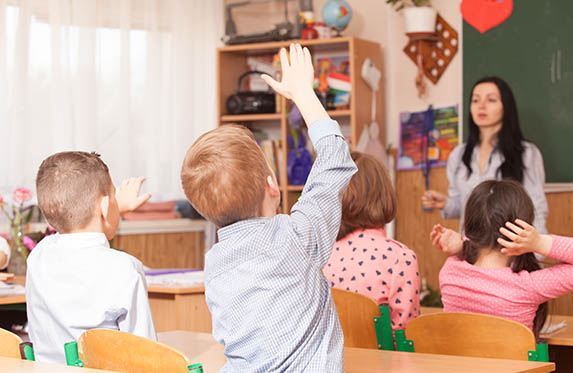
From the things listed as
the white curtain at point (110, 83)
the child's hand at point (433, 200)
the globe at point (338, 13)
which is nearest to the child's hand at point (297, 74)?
the child's hand at point (433, 200)

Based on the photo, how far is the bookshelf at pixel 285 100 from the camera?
474 cm

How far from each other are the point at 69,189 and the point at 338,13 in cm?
308

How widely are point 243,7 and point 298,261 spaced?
4168mm

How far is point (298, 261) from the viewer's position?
1.44 m

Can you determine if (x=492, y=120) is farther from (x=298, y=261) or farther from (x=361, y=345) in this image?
(x=298, y=261)

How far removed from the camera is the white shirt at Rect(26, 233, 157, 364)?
6.35 ft

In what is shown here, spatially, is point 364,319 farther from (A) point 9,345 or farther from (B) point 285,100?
(B) point 285,100

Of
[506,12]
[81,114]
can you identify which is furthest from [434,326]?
[81,114]

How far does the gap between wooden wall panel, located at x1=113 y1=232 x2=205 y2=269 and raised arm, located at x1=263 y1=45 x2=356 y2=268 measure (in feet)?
10.9

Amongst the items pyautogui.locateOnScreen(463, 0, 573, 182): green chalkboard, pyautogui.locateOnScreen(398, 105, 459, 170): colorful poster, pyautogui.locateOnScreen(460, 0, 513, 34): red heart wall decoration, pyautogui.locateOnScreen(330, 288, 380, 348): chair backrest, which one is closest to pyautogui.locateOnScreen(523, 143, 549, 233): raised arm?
pyautogui.locateOnScreen(463, 0, 573, 182): green chalkboard

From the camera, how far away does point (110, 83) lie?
4.77 m

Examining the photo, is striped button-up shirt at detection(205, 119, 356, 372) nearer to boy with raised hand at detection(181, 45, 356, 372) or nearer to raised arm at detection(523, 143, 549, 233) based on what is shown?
boy with raised hand at detection(181, 45, 356, 372)

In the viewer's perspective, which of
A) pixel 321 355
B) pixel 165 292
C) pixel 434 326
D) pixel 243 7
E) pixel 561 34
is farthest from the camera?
pixel 243 7

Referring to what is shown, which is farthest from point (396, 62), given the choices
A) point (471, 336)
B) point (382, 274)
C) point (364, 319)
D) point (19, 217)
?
point (471, 336)
